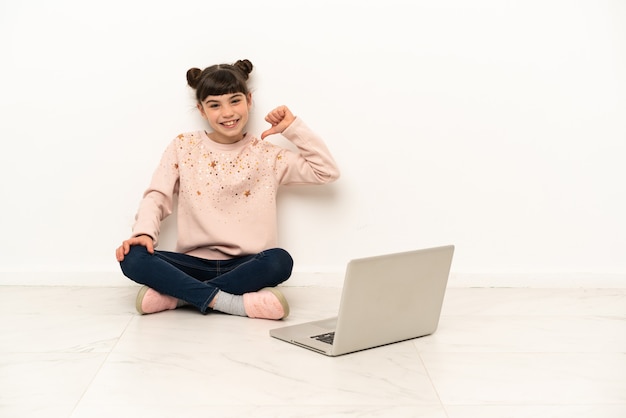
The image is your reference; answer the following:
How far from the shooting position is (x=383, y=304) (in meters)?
1.61

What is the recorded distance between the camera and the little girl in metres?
2.00

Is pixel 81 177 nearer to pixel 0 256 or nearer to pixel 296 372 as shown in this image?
pixel 0 256

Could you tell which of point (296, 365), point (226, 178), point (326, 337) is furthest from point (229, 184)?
point (296, 365)

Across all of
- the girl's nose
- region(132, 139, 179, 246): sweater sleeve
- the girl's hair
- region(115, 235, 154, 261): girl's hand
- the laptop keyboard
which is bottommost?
the laptop keyboard

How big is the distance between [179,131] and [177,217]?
21 cm

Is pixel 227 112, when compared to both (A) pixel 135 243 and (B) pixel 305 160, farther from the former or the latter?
(A) pixel 135 243

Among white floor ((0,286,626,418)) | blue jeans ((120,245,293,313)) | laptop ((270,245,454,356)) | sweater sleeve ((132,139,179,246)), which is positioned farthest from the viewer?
sweater sleeve ((132,139,179,246))

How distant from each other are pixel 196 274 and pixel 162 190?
209 millimetres

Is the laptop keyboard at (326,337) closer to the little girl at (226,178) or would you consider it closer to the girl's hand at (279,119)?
the little girl at (226,178)

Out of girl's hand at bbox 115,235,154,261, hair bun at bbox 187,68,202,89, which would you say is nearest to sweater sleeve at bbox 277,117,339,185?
hair bun at bbox 187,68,202,89

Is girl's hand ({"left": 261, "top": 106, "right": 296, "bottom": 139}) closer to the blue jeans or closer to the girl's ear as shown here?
the girl's ear

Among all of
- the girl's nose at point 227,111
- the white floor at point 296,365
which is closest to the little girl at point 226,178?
the girl's nose at point 227,111

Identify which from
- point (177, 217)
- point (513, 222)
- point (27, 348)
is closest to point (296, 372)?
point (27, 348)

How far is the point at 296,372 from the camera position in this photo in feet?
4.82
